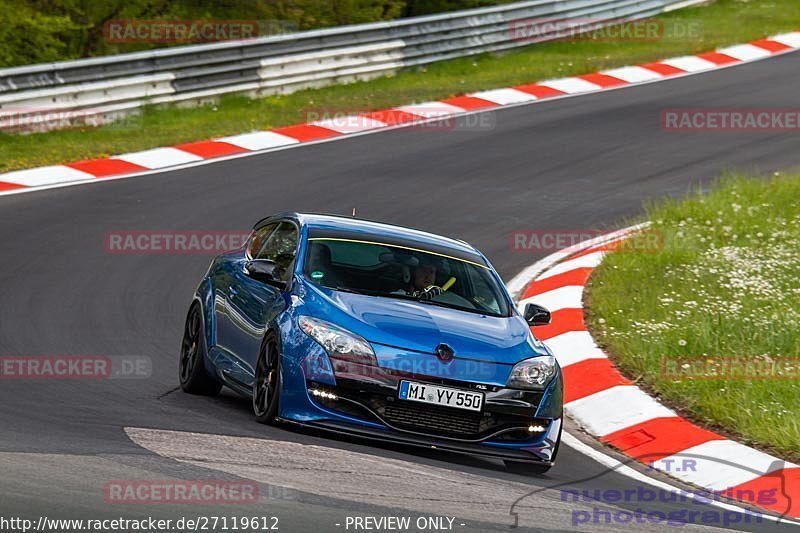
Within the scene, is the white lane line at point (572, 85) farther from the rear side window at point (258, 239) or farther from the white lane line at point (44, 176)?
the rear side window at point (258, 239)

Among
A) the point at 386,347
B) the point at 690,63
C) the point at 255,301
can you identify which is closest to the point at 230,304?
the point at 255,301

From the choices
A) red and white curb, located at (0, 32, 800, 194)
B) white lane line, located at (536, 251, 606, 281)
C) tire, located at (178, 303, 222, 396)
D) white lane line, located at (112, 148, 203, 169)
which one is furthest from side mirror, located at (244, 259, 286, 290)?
white lane line, located at (112, 148, 203, 169)

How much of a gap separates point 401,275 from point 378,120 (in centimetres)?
1100

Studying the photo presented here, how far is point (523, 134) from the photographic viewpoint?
19.2m

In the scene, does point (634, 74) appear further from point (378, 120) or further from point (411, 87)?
point (378, 120)

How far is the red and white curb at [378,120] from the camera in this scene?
16.4m

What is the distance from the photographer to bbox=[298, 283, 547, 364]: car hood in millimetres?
8086

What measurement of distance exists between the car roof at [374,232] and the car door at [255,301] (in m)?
0.15

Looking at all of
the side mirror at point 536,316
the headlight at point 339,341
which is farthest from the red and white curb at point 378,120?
the headlight at point 339,341

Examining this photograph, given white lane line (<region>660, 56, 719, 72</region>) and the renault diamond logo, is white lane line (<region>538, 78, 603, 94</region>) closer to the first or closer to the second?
white lane line (<region>660, 56, 719, 72</region>)

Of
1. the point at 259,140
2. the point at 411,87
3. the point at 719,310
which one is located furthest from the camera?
the point at 411,87

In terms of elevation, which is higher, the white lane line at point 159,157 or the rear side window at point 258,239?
the rear side window at point 258,239

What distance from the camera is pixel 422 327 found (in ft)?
27.1

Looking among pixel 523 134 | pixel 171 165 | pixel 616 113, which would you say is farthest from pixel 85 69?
pixel 616 113
